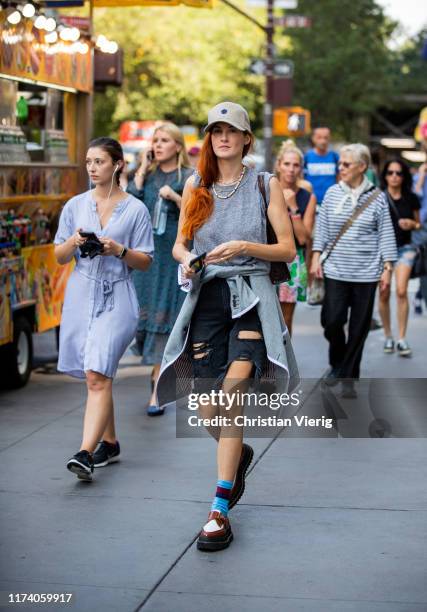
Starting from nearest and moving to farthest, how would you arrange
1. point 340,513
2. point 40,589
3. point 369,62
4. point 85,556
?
point 40,589
point 85,556
point 340,513
point 369,62

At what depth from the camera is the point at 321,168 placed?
1453 cm

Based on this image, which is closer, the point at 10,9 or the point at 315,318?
the point at 10,9

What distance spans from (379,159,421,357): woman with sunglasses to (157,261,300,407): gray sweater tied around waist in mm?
5729

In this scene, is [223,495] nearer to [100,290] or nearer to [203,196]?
[203,196]

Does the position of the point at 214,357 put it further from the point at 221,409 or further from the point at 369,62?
the point at 369,62

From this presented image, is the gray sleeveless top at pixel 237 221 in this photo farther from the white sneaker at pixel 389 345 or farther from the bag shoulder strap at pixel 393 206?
the white sneaker at pixel 389 345

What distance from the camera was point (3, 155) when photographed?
9320 millimetres

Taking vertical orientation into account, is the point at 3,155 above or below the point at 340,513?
above

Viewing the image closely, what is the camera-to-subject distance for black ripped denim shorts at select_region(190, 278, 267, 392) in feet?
18.7

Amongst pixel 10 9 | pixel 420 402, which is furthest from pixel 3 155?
pixel 420 402

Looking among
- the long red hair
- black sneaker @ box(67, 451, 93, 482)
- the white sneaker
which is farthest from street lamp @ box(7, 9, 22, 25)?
the white sneaker

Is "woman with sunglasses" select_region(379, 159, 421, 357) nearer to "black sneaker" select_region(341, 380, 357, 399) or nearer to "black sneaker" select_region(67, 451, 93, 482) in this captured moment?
"black sneaker" select_region(341, 380, 357, 399)

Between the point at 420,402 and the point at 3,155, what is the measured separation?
11.6ft

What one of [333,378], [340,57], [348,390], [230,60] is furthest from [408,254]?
[340,57]
